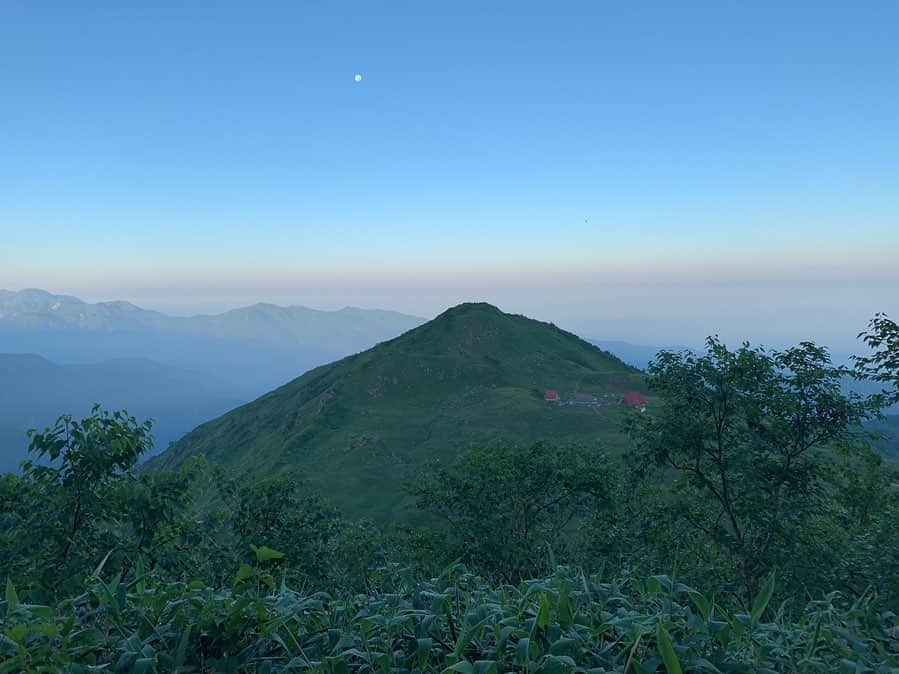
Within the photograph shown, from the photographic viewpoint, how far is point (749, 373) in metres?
14.2

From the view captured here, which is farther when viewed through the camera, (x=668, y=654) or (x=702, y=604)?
(x=702, y=604)

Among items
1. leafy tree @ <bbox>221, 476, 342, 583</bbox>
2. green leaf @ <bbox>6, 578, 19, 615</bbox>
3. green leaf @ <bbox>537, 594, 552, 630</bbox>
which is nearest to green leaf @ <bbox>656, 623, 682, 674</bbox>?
green leaf @ <bbox>537, 594, 552, 630</bbox>

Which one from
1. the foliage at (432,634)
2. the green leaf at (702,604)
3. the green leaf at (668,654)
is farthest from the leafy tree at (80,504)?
the green leaf at (668,654)

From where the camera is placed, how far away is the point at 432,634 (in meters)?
3.05

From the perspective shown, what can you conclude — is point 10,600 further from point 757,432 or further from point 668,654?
point 757,432

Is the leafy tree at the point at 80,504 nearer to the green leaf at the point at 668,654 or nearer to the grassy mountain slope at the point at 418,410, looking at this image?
the green leaf at the point at 668,654

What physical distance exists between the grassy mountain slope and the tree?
3044 cm

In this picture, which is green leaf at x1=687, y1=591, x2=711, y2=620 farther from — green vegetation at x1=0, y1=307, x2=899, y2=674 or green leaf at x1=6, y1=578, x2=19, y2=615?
green leaf at x1=6, y1=578, x2=19, y2=615

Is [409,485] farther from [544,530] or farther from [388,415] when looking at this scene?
[388,415]

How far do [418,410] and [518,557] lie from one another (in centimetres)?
5316

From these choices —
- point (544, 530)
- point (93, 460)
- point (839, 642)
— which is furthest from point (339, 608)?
point (544, 530)

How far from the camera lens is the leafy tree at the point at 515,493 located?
19.5m

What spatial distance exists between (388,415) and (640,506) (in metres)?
52.7

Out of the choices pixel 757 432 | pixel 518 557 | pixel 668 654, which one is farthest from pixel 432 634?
pixel 518 557
